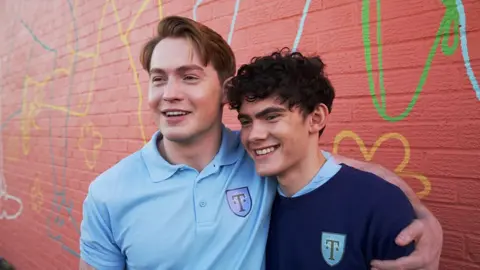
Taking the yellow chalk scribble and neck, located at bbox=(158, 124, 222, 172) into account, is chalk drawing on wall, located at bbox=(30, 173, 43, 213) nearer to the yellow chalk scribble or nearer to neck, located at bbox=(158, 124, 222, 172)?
the yellow chalk scribble

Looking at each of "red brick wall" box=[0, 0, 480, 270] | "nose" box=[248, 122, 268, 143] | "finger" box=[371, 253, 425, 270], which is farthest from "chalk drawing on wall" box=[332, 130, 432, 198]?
"nose" box=[248, 122, 268, 143]

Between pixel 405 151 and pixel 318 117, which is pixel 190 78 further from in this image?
pixel 405 151

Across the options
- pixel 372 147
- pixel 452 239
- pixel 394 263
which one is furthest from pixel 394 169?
pixel 394 263

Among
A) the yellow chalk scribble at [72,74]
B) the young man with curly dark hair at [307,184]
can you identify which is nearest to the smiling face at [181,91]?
the young man with curly dark hair at [307,184]

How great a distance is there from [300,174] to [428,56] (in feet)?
2.53

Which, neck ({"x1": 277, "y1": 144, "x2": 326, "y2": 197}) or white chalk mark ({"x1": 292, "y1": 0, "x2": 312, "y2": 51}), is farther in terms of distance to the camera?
white chalk mark ({"x1": 292, "y1": 0, "x2": 312, "y2": 51})

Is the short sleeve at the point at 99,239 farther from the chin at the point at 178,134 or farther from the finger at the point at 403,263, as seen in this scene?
the finger at the point at 403,263

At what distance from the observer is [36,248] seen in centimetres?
452

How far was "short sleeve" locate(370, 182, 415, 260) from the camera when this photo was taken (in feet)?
3.76

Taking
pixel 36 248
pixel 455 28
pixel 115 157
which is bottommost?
pixel 36 248

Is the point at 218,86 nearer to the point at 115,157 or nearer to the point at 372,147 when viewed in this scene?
the point at 372,147

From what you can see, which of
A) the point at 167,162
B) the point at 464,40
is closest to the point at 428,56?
the point at 464,40

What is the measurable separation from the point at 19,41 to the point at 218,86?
172 inches

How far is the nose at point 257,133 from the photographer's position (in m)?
1.36
